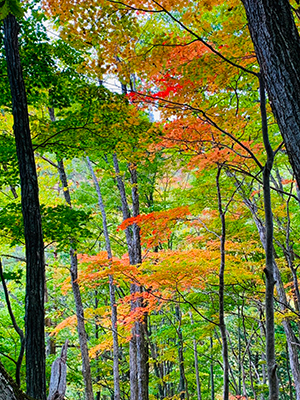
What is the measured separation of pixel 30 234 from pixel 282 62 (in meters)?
2.60

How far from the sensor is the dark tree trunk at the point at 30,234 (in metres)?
2.70

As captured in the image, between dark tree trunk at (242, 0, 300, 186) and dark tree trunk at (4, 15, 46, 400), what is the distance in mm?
2337

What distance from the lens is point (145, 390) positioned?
6172 millimetres

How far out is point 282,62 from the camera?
6.12 ft

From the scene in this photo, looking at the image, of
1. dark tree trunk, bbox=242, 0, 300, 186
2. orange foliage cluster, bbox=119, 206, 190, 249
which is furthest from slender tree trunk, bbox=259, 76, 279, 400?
Answer: orange foliage cluster, bbox=119, 206, 190, 249

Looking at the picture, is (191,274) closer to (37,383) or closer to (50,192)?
(37,383)

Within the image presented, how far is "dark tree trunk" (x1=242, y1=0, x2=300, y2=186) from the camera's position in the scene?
5.94 ft

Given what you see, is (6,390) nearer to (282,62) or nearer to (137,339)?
(282,62)

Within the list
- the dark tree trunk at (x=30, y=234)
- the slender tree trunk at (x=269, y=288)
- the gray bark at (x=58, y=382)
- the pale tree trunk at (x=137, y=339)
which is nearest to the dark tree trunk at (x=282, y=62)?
the slender tree trunk at (x=269, y=288)

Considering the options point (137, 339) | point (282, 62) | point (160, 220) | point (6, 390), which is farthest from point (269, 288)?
point (137, 339)

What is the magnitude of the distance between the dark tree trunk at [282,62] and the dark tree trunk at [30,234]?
2.34 m

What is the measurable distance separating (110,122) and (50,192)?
544 centimetres

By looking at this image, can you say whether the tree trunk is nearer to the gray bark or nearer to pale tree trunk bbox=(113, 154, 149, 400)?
the gray bark

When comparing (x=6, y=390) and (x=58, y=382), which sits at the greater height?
(x=6, y=390)
